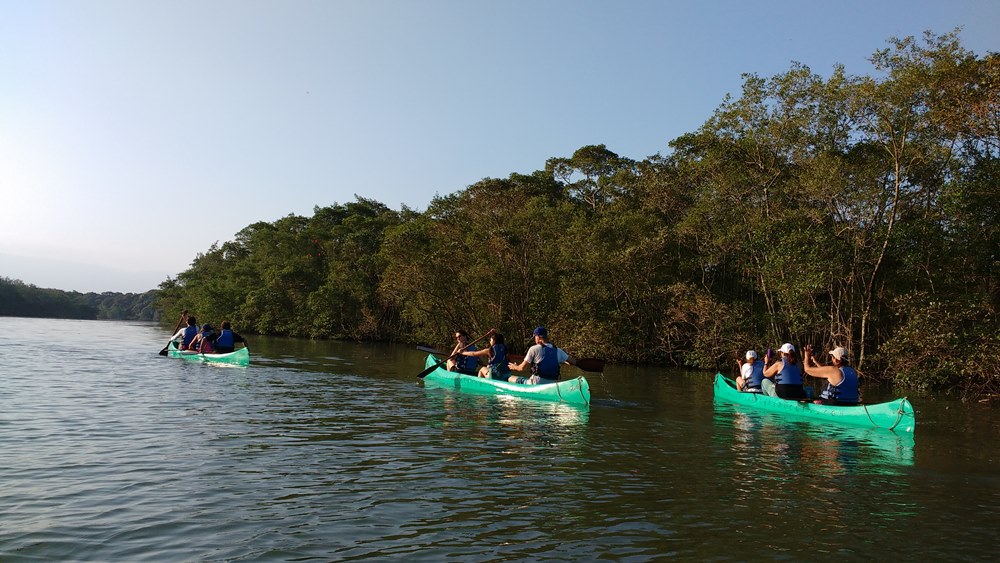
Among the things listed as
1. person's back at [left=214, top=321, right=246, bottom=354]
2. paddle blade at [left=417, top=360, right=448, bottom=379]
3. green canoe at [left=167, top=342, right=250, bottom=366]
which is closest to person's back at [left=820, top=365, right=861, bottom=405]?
paddle blade at [left=417, top=360, right=448, bottom=379]

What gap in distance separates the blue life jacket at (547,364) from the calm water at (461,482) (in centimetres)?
121

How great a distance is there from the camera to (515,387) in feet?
49.5

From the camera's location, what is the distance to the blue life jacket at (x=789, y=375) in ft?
46.1

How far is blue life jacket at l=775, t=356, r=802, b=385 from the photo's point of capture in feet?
46.1

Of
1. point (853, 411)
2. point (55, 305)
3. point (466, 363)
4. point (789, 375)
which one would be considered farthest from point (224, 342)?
point (55, 305)

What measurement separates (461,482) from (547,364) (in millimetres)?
7696

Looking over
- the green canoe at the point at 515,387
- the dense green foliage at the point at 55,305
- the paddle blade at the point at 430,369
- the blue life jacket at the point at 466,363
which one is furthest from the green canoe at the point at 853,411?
the dense green foliage at the point at 55,305

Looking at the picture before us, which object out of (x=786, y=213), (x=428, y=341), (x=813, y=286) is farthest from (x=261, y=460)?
(x=428, y=341)

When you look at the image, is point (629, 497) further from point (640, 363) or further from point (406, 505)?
point (640, 363)

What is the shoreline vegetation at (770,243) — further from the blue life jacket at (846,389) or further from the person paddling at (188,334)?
the person paddling at (188,334)

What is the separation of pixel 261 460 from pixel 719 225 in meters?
24.3

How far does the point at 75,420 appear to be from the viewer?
10016mm

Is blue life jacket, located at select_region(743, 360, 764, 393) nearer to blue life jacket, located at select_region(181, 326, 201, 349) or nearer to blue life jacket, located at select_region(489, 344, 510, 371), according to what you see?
blue life jacket, located at select_region(489, 344, 510, 371)

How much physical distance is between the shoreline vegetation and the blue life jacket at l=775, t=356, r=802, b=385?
25.1 feet
